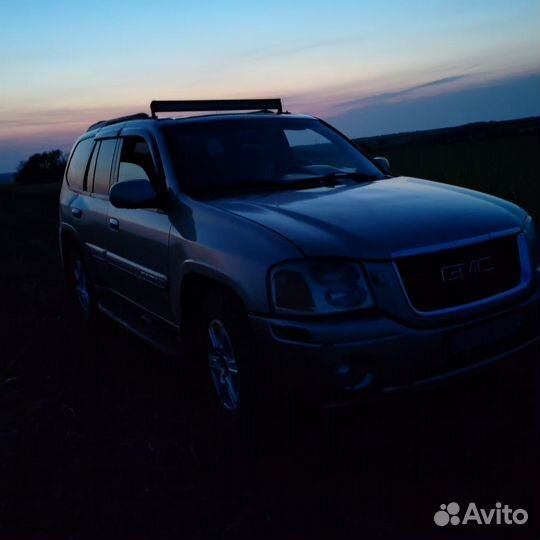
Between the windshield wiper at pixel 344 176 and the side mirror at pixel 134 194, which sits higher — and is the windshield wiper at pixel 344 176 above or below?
below

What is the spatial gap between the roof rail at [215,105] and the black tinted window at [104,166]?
492 millimetres

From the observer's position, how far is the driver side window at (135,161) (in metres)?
4.70

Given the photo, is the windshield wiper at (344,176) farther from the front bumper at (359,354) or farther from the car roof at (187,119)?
the front bumper at (359,354)

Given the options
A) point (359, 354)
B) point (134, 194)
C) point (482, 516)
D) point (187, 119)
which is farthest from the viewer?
point (187, 119)

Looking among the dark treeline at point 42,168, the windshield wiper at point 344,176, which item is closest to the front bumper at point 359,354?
the windshield wiper at point 344,176

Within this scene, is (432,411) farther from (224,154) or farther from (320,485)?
(224,154)

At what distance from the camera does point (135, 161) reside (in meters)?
4.96

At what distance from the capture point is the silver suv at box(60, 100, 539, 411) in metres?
3.12

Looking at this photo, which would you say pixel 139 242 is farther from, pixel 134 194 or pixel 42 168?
pixel 42 168

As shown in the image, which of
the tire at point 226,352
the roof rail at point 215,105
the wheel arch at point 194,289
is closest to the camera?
the tire at point 226,352

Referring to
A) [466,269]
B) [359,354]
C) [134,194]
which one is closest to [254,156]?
[134,194]

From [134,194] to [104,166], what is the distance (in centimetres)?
162

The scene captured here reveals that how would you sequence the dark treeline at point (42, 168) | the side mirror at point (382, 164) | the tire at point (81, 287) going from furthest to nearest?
the dark treeline at point (42, 168) < the tire at point (81, 287) < the side mirror at point (382, 164)

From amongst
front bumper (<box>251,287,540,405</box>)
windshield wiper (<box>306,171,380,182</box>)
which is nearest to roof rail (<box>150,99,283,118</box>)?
windshield wiper (<box>306,171,380,182</box>)
